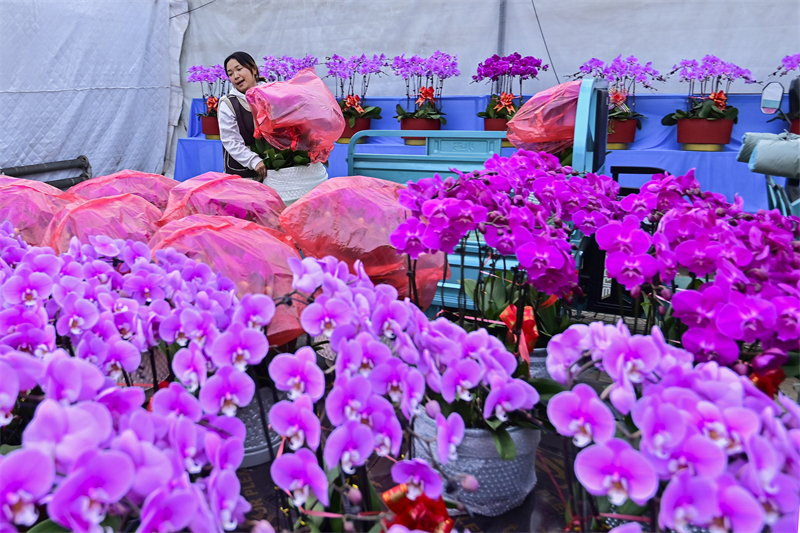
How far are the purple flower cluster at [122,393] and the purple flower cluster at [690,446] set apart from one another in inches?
9.8

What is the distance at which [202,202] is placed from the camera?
1081 millimetres

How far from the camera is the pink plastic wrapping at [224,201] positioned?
107 cm

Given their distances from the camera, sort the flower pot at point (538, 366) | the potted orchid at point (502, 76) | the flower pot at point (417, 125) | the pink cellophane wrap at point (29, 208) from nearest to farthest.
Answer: the flower pot at point (538, 366) < the pink cellophane wrap at point (29, 208) < the potted orchid at point (502, 76) < the flower pot at point (417, 125)

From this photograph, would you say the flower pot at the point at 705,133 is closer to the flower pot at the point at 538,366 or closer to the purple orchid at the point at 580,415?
the flower pot at the point at 538,366

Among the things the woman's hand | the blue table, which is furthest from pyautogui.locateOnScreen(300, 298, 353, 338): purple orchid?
the blue table

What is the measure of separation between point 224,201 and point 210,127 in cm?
338

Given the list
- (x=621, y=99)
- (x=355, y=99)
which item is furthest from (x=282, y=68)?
(x=621, y=99)

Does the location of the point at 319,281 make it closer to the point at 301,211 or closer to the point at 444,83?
the point at 301,211

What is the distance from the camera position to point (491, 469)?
0.60 meters

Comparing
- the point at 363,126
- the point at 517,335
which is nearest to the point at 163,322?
the point at 517,335

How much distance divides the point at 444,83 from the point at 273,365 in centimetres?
386

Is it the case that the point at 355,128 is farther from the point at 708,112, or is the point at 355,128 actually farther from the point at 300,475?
the point at 300,475

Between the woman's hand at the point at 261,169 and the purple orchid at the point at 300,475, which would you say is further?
the woman's hand at the point at 261,169

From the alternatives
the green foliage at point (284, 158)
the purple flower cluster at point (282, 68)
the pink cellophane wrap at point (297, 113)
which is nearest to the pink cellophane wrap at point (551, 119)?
the pink cellophane wrap at point (297, 113)
